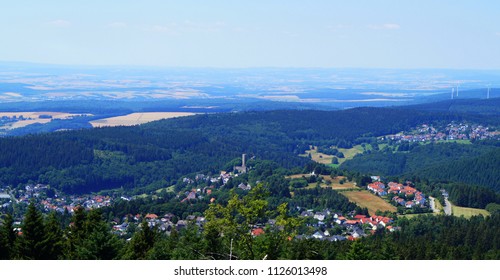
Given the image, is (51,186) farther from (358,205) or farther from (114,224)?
(358,205)

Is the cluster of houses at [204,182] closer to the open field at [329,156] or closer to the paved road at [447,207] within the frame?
the paved road at [447,207]

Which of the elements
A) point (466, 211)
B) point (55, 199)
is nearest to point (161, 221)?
point (55, 199)

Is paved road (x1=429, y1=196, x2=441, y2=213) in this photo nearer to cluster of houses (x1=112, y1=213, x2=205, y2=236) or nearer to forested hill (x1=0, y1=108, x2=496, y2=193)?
cluster of houses (x1=112, y1=213, x2=205, y2=236)

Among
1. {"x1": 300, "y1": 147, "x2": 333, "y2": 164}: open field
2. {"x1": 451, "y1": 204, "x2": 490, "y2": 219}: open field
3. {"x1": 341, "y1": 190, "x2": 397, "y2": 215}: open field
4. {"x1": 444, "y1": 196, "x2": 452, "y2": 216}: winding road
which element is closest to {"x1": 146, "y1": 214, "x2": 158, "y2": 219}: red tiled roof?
{"x1": 341, "y1": 190, "x2": 397, "y2": 215}: open field

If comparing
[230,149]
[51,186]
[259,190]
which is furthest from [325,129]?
[259,190]

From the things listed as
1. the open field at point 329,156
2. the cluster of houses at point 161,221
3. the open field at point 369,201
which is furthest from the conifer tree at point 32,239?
the open field at point 329,156
